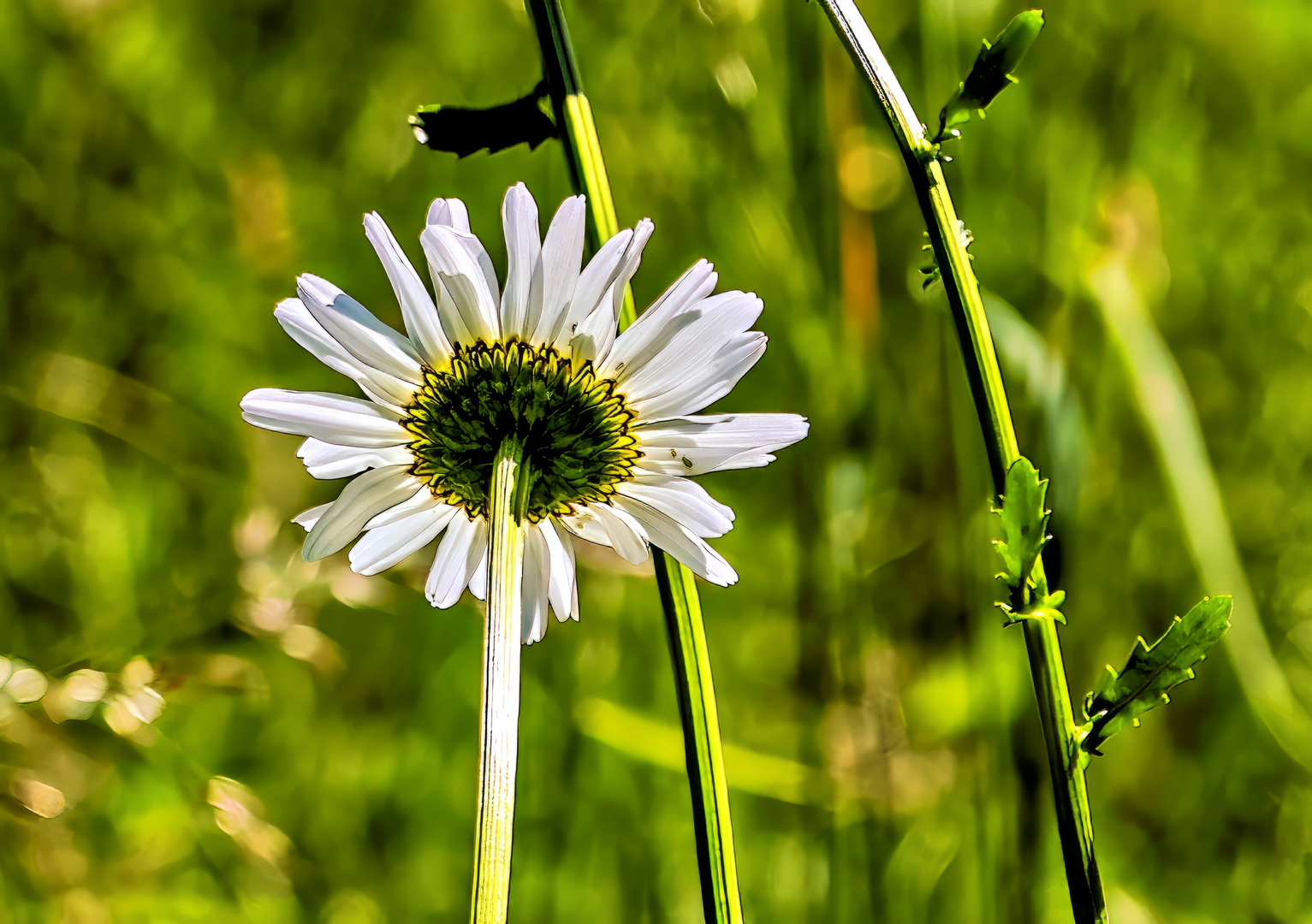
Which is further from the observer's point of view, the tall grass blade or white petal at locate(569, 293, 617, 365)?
the tall grass blade

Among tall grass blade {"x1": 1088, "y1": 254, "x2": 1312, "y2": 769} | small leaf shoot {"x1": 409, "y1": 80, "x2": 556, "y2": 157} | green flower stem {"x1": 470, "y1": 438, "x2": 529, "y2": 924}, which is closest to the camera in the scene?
green flower stem {"x1": 470, "y1": 438, "x2": 529, "y2": 924}

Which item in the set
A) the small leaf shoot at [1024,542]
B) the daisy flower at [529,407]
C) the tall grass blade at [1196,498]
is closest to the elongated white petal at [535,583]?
the daisy flower at [529,407]

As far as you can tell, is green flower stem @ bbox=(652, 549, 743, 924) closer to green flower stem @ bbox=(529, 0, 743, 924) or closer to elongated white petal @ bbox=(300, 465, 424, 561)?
green flower stem @ bbox=(529, 0, 743, 924)

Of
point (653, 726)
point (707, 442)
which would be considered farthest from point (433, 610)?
point (707, 442)

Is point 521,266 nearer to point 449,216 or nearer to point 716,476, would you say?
point 449,216

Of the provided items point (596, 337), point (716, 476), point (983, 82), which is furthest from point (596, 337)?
point (716, 476)

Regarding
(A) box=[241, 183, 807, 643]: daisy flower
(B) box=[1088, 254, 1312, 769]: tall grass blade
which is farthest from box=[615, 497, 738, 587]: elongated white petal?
(B) box=[1088, 254, 1312, 769]: tall grass blade
